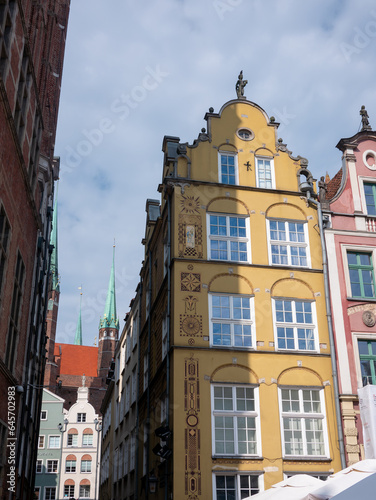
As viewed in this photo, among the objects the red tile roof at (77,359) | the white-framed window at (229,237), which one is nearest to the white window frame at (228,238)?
the white-framed window at (229,237)

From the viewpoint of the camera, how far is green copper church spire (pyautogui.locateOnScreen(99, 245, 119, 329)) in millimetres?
104625

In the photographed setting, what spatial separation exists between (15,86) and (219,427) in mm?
11801

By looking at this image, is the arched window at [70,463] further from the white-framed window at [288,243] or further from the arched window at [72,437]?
the white-framed window at [288,243]

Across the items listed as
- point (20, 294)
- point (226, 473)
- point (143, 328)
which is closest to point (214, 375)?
point (226, 473)

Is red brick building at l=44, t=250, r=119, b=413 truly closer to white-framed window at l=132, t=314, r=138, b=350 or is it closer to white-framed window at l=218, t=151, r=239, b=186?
white-framed window at l=132, t=314, r=138, b=350

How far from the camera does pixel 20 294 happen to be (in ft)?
54.5

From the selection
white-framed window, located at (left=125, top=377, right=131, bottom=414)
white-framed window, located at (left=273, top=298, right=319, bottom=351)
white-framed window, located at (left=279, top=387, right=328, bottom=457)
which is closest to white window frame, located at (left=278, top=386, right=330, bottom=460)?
white-framed window, located at (left=279, top=387, right=328, bottom=457)

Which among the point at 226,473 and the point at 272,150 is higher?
the point at 272,150

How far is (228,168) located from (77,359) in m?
91.0

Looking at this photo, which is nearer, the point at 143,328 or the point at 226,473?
the point at 226,473

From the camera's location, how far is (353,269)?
21.8 meters

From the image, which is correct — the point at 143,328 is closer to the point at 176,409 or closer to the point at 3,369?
the point at 176,409

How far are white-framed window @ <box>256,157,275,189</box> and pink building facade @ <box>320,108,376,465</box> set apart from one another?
209 centimetres

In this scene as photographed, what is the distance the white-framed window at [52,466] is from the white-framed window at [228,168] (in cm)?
5460
